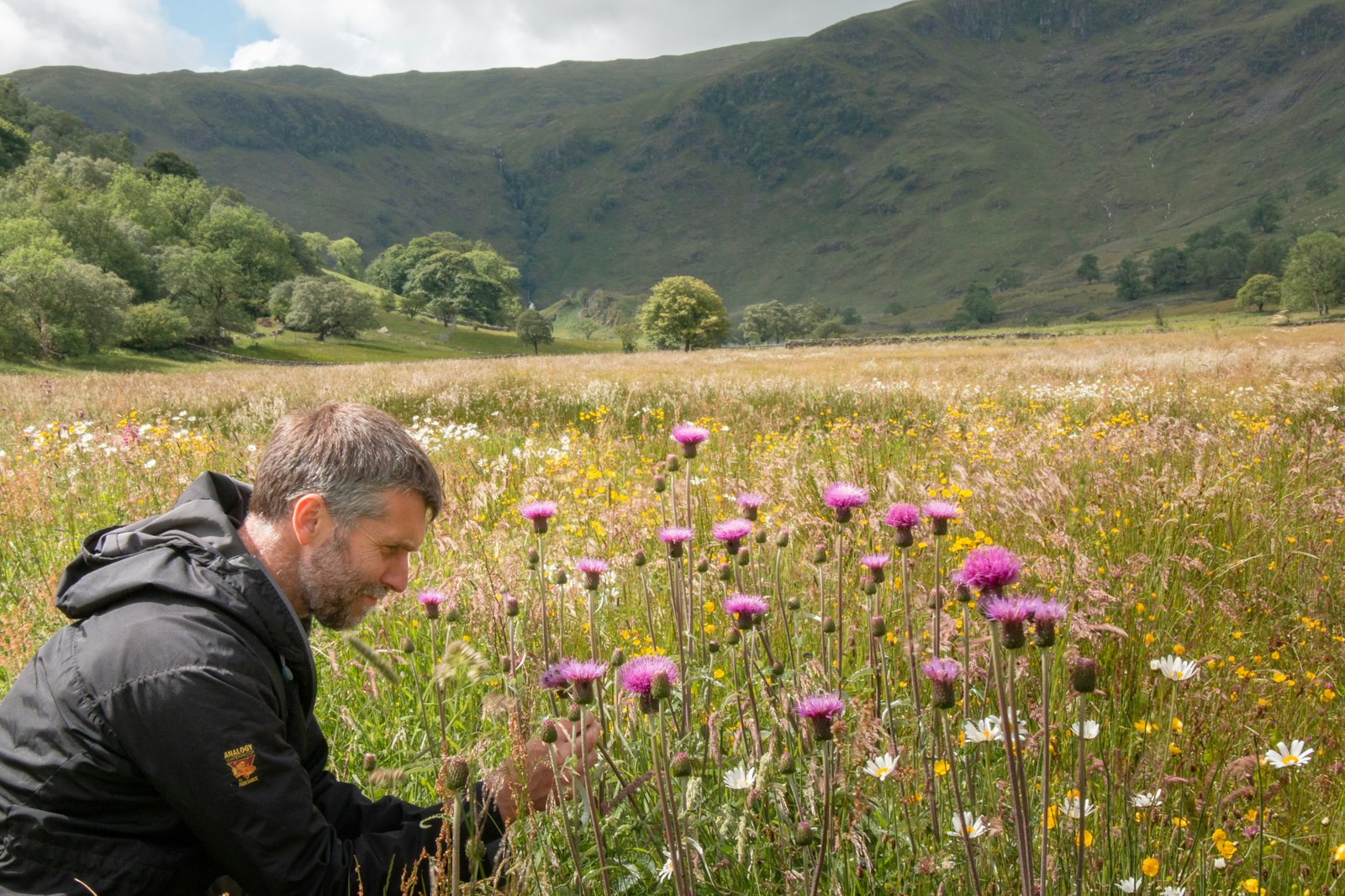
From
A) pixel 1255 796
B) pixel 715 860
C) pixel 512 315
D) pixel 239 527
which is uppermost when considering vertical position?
Result: pixel 512 315

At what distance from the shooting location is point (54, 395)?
13273mm

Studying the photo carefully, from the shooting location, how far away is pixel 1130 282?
150375mm

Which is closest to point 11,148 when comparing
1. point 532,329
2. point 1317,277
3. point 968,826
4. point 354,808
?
point 532,329

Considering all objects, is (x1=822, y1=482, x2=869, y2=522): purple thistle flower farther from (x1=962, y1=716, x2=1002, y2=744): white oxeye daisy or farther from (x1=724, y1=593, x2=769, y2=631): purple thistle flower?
(x1=962, y1=716, x2=1002, y2=744): white oxeye daisy

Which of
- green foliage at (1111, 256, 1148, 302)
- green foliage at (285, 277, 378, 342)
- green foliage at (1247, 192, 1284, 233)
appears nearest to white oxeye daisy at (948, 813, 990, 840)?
green foliage at (285, 277, 378, 342)

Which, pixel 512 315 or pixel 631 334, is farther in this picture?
pixel 512 315

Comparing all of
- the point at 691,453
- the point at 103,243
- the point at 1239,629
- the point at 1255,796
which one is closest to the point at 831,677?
the point at 691,453

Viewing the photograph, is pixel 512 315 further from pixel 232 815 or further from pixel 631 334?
pixel 232 815

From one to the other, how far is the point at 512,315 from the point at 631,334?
2326 centimetres

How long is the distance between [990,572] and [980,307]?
179 m

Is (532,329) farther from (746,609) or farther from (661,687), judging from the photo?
(661,687)

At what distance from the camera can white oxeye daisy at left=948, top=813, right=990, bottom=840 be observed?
1.76 meters

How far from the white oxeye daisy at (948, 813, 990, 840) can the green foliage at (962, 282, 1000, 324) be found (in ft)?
571

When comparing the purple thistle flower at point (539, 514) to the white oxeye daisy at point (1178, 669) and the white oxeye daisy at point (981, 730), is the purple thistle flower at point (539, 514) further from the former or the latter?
the white oxeye daisy at point (1178, 669)
